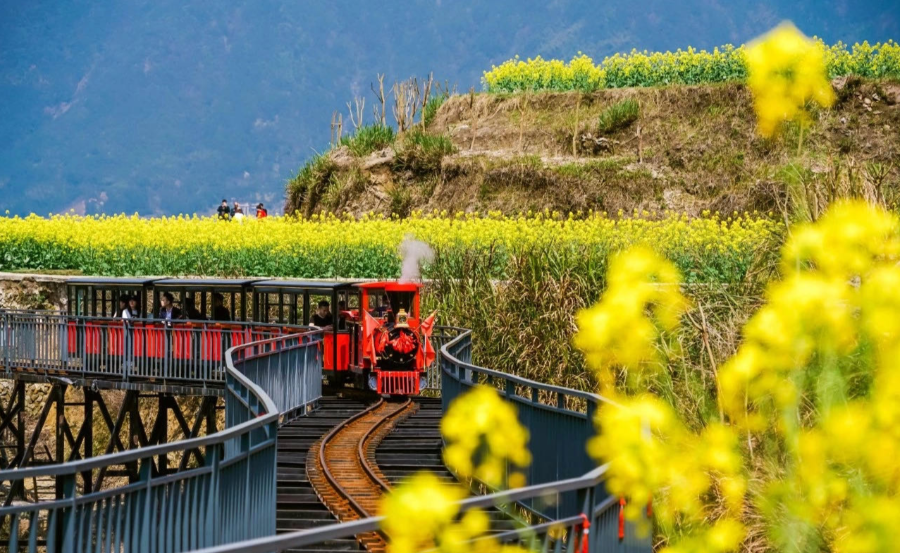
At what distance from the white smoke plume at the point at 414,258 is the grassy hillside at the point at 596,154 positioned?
12.7 metres

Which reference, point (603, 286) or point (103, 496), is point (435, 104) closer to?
point (603, 286)

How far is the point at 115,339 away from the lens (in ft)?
81.5

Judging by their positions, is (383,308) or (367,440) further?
(383,308)

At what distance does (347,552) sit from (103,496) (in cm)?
347

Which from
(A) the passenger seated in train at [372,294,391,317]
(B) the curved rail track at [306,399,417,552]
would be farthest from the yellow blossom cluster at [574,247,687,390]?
(A) the passenger seated in train at [372,294,391,317]

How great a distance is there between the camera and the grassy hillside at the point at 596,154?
38.8 metres

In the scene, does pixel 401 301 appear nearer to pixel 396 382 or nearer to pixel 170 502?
pixel 396 382

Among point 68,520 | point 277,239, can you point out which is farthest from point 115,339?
point 68,520

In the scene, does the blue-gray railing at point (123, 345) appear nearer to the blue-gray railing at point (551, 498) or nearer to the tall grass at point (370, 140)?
the blue-gray railing at point (551, 498)

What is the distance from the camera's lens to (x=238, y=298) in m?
33.5

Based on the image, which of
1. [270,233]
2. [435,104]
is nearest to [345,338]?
[270,233]

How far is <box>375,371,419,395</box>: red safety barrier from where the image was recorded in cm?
2248

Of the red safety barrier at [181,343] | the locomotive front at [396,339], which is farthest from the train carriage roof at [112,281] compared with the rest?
the locomotive front at [396,339]

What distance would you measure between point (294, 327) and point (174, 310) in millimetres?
4727
